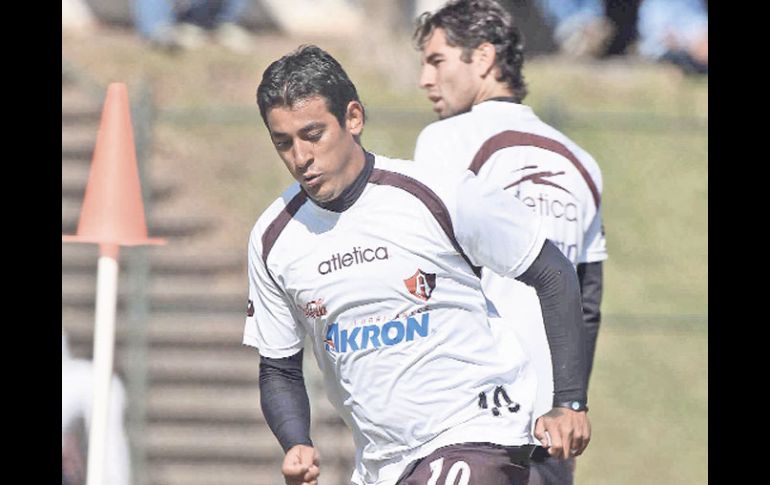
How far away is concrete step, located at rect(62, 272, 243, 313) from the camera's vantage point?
11852 millimetres

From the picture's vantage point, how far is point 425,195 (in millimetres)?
4574

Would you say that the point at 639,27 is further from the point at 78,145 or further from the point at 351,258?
the point at 351,258

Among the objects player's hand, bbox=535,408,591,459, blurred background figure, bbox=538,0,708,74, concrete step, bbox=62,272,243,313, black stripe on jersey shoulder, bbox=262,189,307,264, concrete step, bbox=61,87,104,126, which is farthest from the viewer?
blurred background figure, bbox=538,0,708,74

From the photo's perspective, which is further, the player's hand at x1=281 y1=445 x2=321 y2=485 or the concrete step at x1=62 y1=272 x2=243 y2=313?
the concrete step at x1=62 y1=272 x2=243 y2=313

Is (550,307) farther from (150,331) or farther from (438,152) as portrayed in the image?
(150,331)

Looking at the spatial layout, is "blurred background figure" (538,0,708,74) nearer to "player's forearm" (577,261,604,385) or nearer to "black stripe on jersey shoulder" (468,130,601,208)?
"player's forearm" (577,261,604,385)

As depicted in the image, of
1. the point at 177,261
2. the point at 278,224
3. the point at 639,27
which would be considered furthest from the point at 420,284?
the point at 639,27

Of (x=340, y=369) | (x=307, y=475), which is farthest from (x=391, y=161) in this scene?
(x=307, y=475)

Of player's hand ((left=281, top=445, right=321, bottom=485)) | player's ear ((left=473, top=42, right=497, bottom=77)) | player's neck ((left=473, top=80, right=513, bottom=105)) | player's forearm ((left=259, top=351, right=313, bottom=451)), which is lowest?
player's hand ((left=281, top=445, right=321, bottom=485))

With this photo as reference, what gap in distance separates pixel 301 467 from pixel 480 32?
1.83 metres

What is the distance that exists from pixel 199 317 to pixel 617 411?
11.1 ft

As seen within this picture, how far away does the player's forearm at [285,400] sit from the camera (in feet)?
15.6

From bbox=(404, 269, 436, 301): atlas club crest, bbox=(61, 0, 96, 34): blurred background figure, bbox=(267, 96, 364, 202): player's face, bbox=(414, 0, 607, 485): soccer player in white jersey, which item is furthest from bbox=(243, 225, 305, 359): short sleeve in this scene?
bbox=(61, 0, 96, 34): blurred background figure
